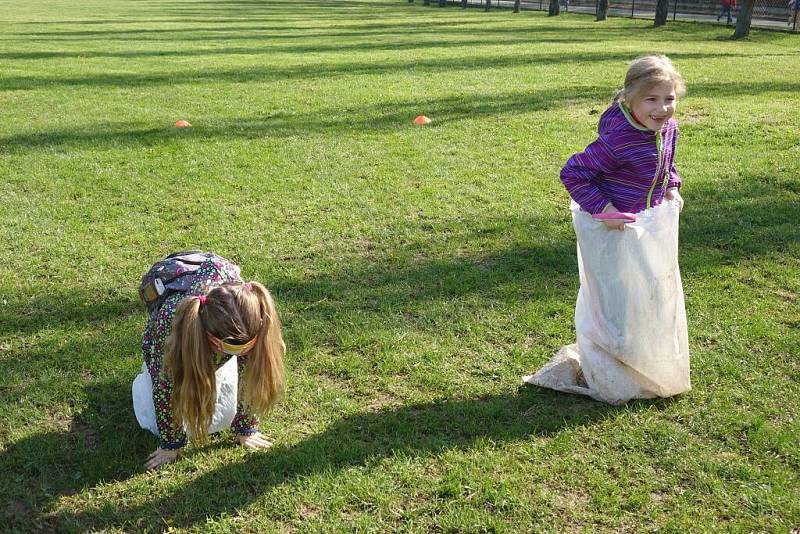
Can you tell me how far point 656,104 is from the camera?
122 inches

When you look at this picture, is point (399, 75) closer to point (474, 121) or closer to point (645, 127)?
point (474, 121)

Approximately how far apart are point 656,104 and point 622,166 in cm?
30

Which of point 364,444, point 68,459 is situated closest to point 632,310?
point 364,444

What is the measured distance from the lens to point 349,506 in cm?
292

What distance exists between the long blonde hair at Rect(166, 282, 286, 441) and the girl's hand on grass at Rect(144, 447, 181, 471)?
0.28 metres

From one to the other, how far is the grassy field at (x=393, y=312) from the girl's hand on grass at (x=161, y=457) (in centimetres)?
5

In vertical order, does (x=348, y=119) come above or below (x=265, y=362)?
above

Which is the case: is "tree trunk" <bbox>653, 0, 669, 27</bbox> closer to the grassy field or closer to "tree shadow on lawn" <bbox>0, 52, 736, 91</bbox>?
"tree shadow on lawn" <bbox>0, 52, 736, 91</bbox>

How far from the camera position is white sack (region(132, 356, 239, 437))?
3248 millimetres

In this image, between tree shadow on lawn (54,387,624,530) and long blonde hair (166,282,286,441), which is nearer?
long blonde hair (166,282,286,441)

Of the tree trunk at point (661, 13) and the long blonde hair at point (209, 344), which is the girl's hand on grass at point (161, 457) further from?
the tree trunk at point (661, 13)

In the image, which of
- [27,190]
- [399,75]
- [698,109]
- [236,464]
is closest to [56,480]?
[236,464]

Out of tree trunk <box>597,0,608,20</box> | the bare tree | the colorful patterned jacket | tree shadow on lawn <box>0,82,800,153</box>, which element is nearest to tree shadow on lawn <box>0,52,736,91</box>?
tree shadow on lawn <box>0,82,800,153</box>

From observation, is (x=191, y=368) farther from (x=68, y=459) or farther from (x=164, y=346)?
(x=68, y=459)
